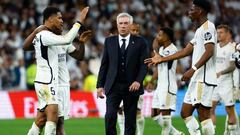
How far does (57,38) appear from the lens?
13.1 m

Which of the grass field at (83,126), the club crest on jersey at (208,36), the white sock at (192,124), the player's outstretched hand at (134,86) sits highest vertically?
the club crest on jersey at (208,36)

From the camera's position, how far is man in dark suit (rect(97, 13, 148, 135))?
1430 cm

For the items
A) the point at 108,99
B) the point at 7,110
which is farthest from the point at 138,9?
the point at 108,99

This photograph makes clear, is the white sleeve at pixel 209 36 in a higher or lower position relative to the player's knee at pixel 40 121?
A: higher

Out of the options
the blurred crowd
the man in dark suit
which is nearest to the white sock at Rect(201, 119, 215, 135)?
the man in dark suit

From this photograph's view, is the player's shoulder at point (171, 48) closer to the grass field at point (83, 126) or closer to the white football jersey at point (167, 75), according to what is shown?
the white football jersey at point (167, 75)

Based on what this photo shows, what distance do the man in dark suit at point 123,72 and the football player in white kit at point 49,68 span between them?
1140 mm

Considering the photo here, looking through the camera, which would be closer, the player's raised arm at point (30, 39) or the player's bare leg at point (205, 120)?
the player's raised arm at point (30, 39)

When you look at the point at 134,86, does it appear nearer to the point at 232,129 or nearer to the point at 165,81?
the point at 165,81

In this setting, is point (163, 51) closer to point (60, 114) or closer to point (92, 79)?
point (60, 114)

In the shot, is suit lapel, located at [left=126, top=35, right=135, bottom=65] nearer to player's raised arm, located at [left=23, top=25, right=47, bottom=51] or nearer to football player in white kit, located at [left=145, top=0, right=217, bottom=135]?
football player in white kit, located at [left=145, top=0, right=217, bottom=135]

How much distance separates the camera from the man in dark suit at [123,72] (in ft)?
46.9

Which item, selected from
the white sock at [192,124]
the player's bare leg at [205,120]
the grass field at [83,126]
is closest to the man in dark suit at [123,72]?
the white sock at [192,124]

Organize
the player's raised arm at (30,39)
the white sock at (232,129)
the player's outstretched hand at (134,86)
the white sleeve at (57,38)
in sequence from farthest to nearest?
the white sock at (232,129), the player's outstretched hand at (134,86), the player's raised arm at (30,39), the white sleeve at (57,38)
